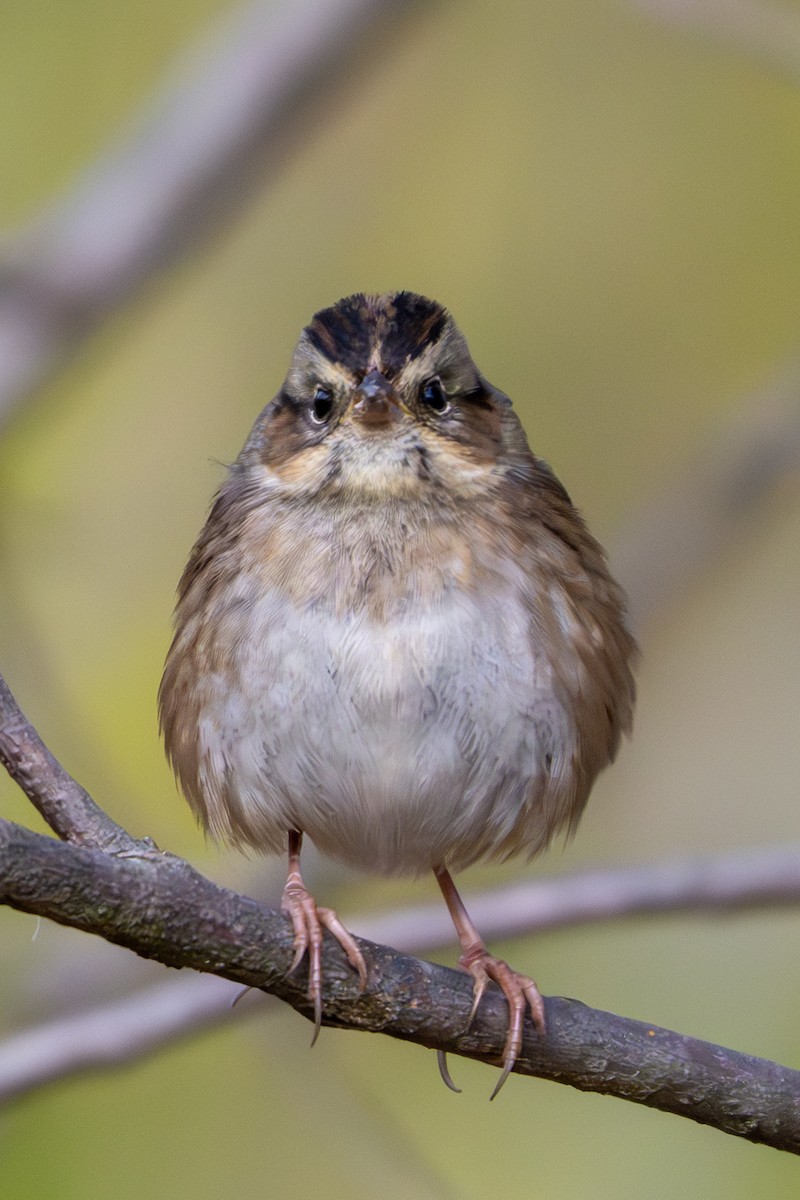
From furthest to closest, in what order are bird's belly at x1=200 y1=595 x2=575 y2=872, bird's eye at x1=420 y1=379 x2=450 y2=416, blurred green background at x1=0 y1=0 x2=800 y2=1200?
blurred green background at x1=0 y1=0 x2=800 y2=1200 → bird's eye at x1=420 y1=379 x2=450 y2=416 → bird's belly at x1=200 y1=595 x2=575 y2=872

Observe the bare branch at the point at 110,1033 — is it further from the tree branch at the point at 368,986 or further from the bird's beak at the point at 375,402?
the bird's beak at the point at 375,402

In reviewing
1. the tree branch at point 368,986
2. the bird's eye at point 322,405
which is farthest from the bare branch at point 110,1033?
the bird's eye at point 322,405

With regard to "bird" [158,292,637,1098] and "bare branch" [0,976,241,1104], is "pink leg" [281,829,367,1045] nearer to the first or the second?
"bird" [158,292,637,1098]

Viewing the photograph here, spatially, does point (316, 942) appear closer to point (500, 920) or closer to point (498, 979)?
point (498, 979)

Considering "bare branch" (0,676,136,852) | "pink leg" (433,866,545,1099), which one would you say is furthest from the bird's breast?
"bare branch" (0,676,136,852)

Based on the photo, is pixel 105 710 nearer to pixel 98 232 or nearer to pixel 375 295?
pixel 98 232
